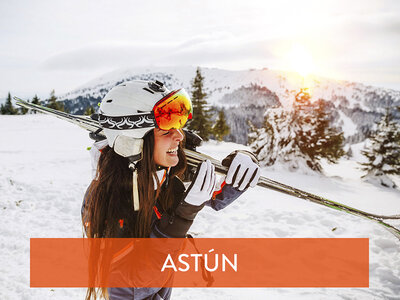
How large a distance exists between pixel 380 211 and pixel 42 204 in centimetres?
1030

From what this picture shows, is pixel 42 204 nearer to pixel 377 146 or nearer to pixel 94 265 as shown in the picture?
pixel 94 265

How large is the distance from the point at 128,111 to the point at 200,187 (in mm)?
907

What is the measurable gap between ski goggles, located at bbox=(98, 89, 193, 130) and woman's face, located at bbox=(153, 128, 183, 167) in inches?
2.8

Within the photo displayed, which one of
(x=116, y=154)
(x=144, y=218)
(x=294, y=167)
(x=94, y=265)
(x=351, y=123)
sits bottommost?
(x=351, y=123)

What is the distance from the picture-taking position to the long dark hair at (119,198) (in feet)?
6.86

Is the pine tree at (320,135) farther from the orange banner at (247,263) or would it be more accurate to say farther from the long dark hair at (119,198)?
the long dark hair at (119,198)

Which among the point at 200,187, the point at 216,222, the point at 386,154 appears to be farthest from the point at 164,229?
the point at 386,154

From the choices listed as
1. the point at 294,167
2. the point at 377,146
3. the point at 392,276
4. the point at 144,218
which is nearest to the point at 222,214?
the point at 392,276

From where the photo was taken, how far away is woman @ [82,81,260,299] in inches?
81.0

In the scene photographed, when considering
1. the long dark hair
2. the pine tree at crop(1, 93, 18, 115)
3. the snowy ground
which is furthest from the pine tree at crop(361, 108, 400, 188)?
the pine tree at crop(1, 93, 18, 115)

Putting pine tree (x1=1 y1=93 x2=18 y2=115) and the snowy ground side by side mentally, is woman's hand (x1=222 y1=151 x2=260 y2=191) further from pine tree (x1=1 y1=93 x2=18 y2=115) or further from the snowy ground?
pine tree (x1=1 y1=93 x2=18 y2=115)

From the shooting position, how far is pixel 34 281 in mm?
3795

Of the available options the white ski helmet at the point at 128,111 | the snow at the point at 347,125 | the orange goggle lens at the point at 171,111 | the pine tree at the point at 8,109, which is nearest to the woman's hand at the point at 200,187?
the orange goggle lens at the point at 171,111

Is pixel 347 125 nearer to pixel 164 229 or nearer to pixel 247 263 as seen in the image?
pixel 247 263
